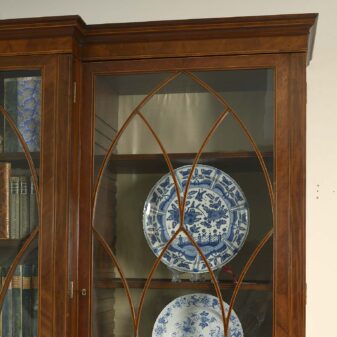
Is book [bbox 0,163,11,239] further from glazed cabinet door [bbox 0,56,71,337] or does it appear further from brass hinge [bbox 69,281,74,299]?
brass hinge [bbox 69,281,74,299]

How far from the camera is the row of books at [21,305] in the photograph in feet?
5.62

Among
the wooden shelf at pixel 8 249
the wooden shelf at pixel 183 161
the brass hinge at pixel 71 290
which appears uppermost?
the wooden shelf at pixel 183 161

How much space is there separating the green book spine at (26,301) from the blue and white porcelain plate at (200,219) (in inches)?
11.5

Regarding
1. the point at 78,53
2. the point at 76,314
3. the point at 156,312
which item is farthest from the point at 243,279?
the point at 78,53

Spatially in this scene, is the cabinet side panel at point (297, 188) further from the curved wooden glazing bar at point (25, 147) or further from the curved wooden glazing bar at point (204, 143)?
the curved wooden glazing bar at point (25, 147)

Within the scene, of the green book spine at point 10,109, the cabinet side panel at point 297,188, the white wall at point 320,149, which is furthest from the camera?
the white wall at point 320,149

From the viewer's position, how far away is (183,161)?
172 centimetres

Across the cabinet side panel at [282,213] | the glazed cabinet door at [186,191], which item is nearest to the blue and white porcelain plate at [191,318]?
the glazed cabinet door at [186,191]

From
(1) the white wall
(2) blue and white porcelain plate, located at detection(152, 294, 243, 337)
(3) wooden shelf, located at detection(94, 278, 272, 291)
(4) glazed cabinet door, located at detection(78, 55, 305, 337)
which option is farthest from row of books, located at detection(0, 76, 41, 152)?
(1) the white wall

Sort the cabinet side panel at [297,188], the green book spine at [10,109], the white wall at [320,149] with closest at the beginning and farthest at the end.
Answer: the cabinet side panel at [297,188] → the green book spine at [10,109] → the white wall at [320,149]

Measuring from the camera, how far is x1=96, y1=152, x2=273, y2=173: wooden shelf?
1.70 meters

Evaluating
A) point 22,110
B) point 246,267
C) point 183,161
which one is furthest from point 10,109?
point 246,267

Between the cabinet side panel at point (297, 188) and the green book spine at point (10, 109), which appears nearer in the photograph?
the cabinet side panel at point (297, 188)

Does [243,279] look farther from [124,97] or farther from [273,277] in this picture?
[124,97]
